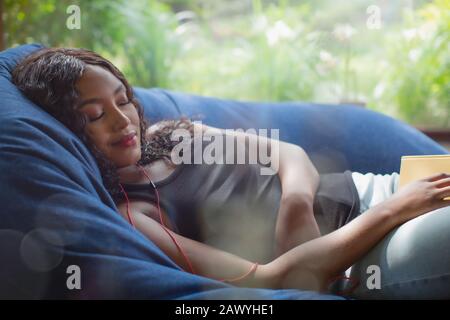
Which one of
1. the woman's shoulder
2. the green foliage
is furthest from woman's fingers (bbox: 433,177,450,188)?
the green foliage

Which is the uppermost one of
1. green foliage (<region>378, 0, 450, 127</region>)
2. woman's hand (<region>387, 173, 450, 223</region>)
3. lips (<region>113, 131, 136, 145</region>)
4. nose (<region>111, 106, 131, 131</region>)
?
green foliage (<region>378, 0, 450, 127</region>)

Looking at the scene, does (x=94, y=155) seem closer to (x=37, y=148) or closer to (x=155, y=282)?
(x=37, y=148)

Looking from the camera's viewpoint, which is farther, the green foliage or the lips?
the green foliage

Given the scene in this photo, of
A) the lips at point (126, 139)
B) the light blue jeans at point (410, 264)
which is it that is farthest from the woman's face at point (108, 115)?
the light blue jeans at point (410, 264)

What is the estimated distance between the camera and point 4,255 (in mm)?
781

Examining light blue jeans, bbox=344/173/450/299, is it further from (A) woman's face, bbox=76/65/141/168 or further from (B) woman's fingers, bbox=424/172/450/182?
(A) woman's face, bbox=76/65/141/168

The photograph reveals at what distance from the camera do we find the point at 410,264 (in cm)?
80

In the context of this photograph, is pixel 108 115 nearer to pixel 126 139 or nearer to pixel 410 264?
pixel 126 139

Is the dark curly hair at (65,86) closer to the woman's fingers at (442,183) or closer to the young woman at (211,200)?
the young woman at (211,200)

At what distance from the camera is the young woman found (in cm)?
85

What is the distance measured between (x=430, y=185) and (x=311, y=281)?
227mm

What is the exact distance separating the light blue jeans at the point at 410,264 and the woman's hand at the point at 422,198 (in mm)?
20

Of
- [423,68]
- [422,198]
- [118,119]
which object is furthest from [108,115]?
[423,68]

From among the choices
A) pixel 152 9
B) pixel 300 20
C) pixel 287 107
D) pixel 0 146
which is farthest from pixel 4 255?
pixel 300 20
